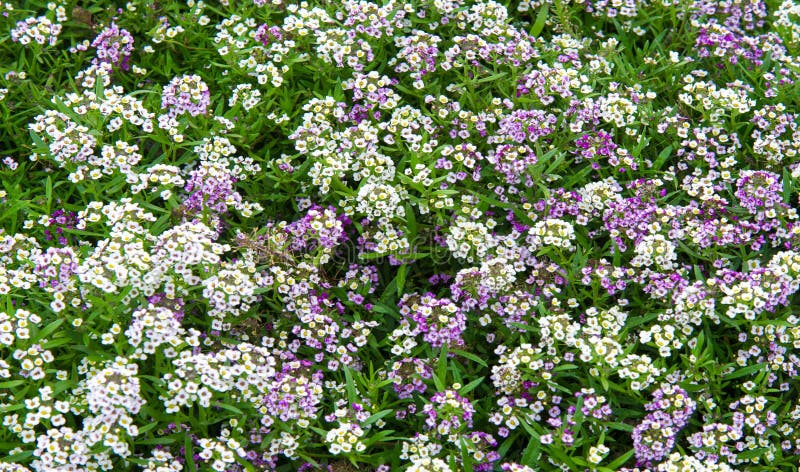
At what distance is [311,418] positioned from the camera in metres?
4.93

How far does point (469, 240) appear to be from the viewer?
17.8 feet

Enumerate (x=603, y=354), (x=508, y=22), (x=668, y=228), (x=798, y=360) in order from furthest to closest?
(x=508, y=22)
(x=668, y=228)
(x=798, y=360)
(x=603, y=354)

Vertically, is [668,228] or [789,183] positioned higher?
[789,183]

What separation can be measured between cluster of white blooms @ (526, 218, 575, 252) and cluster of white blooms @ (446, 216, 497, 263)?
0.99 feet

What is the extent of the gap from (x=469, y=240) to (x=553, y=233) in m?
0.55

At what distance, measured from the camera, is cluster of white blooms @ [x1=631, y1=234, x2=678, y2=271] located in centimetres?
532

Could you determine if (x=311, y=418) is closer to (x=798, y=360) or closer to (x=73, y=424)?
(x=73, y=424)

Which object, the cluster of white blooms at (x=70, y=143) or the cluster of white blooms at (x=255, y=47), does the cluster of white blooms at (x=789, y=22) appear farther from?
the cluster of white blooms at (x=70, y=143)

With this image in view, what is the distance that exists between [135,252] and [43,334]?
74 centimetres

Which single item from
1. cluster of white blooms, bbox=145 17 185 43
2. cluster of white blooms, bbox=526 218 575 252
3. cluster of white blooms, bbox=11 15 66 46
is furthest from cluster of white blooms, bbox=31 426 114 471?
cluster of white blooms, bbox=11 15 66 46

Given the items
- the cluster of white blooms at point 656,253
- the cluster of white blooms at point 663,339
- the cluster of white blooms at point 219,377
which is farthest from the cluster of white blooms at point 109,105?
the cluster of white blooms at point 663,339

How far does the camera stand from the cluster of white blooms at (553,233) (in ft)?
17.5

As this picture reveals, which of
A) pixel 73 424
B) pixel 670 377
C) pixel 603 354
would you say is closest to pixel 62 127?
pixel 73 424

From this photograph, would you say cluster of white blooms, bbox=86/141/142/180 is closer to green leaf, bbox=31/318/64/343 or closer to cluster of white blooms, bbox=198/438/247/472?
green leaf, bbox=31/318/64/343
